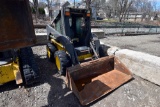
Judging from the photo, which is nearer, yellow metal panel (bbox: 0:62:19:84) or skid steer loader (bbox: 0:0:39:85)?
skid steer loader (bbox: 0:0:39:85)

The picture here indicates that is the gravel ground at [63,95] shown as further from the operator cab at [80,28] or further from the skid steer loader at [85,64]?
the operator cab at [80,28]

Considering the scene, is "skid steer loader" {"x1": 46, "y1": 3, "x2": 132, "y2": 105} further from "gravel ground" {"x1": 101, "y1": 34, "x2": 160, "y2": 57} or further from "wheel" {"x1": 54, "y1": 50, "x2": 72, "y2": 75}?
"gravel ground" {"x1": 101, "y1": 34, "x2": 160, "y2": 57}

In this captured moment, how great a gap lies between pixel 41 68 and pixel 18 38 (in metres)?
2.59

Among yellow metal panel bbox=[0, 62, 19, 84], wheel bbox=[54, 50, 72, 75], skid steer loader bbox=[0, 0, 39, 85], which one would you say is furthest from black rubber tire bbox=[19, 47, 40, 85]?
skid steer loader bbox=[0, 0, 39, 85]

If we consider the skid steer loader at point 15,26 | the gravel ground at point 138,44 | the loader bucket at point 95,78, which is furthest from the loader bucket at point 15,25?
the gravel ground at point 138,44

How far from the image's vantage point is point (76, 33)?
471 centimetres

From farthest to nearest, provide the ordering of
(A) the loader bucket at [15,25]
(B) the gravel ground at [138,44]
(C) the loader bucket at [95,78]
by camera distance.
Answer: (B) the gravel ground at [138,44] → (C) the loader bucket at [95,78] → (A) the loader bucket at [15,25]

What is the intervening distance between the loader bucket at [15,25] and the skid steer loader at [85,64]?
1404mm

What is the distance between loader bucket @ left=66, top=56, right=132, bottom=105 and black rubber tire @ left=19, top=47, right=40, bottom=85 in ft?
2.96

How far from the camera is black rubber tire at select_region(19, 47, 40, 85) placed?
120 inches

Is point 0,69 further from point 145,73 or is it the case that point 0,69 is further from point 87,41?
point 145,73

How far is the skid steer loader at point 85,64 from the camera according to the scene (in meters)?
2.92

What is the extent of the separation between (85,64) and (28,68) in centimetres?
148

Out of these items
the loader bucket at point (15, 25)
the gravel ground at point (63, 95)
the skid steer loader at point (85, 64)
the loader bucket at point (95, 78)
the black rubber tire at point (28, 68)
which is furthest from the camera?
the black rubber tire at point (28, 68)
